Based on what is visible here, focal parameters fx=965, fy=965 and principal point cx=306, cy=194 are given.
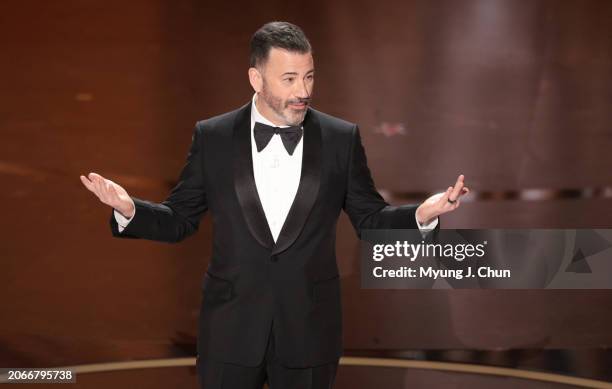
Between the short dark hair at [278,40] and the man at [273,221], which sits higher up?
the short dark hair at [278,40]

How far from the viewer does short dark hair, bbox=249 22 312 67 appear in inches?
95.9

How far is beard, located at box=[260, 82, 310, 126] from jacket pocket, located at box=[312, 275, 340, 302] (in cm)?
42

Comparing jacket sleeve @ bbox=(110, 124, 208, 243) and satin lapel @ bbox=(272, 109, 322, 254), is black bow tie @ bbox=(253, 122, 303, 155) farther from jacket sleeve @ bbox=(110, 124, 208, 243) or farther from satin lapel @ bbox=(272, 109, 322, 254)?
jacket sleeve @ bbox=(110, 124, 208, 243)

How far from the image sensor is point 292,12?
470 centimetres

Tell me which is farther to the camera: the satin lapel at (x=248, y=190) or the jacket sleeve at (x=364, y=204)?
the jacket sleeve at (x=364, y=204)

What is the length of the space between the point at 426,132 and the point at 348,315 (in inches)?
38.0

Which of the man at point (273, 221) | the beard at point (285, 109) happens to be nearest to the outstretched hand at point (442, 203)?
the man at point (273, 221)

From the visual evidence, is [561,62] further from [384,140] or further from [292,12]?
[292,12]

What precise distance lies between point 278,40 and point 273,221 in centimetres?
46

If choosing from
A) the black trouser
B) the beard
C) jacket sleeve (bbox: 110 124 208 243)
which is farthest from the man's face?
the black trouser

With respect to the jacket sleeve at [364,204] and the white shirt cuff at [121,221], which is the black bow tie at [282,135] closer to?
the jacket sleeve at [364,204]

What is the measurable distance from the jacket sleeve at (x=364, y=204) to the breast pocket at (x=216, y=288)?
39 cm

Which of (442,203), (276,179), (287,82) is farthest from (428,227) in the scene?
(287,82)

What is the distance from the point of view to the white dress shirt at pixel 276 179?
2473mm
